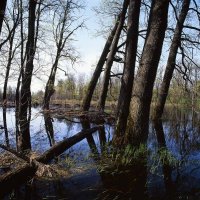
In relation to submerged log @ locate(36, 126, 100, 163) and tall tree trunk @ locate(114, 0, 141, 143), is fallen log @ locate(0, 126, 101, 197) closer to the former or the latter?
submerged log @ locate(36, 126, 100, 163)

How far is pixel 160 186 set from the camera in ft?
14.9

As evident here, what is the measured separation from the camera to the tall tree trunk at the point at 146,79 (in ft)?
20.6

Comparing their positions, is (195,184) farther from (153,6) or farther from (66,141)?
(153,6)

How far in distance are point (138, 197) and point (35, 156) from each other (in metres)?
2.31

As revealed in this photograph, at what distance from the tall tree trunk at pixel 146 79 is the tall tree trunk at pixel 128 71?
0.65 meters

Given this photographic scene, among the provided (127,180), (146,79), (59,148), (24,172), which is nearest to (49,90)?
(59,148)

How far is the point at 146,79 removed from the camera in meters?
6.35

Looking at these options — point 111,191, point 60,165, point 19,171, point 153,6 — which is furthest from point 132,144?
point 153,6

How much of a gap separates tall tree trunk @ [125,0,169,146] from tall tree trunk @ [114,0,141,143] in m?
0.65

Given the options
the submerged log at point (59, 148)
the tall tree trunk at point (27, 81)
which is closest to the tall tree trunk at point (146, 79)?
the submerged log at point (59, 148)

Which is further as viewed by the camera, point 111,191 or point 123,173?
point 123,173

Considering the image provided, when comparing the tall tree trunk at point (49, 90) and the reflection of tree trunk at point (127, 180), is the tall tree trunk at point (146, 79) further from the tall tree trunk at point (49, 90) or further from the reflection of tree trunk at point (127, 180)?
the tall tree trunk at point (49, 90)

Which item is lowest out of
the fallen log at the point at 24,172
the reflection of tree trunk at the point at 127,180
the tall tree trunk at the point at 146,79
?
the reflection of tree trunk at the point at 127,180

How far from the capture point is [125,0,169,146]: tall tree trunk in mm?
6273
